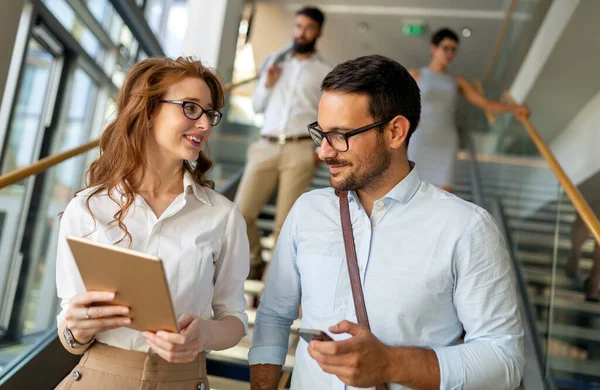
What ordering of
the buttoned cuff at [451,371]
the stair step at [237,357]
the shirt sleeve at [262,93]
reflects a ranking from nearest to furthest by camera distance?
the buttoned cuff at [451,371] < the stair step at [237,357] < the shirt sleeve at [262,93]

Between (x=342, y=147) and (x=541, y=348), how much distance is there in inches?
90.8

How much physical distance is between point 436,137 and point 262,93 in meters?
1.31

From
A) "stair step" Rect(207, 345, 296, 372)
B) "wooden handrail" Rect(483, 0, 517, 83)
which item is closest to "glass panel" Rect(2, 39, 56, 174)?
"stair step" Rect(207, 345, 296, 372)

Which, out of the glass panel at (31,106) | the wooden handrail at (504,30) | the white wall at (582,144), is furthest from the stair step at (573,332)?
the wooden handrail at (504,30)

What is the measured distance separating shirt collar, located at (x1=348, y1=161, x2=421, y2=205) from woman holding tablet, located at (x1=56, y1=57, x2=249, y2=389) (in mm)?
454

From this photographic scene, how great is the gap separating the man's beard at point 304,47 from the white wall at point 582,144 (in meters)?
3.06

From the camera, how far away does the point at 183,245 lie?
70.6 inches

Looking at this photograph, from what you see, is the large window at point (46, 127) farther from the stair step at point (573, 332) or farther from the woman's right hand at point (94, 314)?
the stair step at point (573, 332)

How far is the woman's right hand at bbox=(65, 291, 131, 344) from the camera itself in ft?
4.85

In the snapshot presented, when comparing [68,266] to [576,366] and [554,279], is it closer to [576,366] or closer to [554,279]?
[576,366]

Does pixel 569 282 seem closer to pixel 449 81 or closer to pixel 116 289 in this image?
pixel 449 81

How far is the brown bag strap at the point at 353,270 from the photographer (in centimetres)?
169

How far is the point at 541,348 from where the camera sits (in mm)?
3510

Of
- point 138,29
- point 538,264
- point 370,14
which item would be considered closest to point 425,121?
point 538,264
